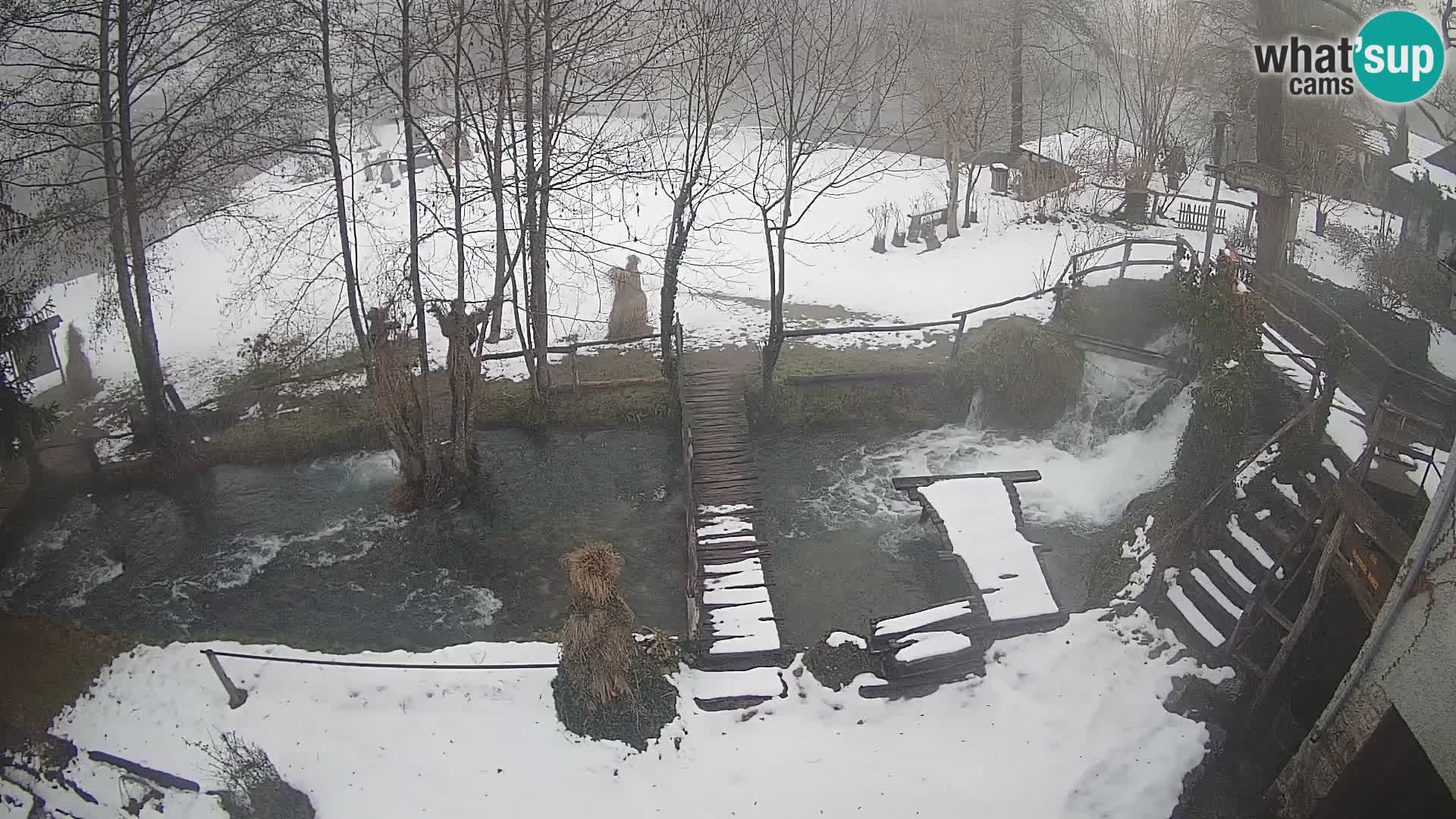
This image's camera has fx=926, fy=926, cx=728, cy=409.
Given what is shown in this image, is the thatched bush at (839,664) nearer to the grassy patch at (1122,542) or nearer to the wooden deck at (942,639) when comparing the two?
the wooden deck at (942,639)

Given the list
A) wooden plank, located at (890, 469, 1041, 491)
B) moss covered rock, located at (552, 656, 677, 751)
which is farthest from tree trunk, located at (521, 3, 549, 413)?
moss covered rock, located at (552, 656, 677, 751)

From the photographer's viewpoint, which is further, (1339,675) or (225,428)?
(225,428)

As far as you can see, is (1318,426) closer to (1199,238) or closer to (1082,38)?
(1199,238)

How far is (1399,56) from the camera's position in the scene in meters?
11.2

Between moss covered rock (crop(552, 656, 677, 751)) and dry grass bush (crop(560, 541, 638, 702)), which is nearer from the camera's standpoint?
dry grass bush (crop(560, 541, 638, 702))

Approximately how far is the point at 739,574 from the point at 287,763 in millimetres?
5457

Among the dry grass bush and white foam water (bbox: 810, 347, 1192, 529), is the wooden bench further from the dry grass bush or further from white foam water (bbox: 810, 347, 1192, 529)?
the dry grass bush

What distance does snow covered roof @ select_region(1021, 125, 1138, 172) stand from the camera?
26500mm

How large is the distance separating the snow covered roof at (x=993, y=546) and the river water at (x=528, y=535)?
59 cm

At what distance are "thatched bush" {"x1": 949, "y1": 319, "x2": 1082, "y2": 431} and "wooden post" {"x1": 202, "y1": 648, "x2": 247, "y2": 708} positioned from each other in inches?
472

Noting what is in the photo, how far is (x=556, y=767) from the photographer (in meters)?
9.02

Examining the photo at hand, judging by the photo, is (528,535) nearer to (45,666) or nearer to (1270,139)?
(45,666)

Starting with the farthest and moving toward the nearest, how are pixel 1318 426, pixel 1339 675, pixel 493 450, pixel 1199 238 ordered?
pixel 1199 238
pixel 493 450
pixel 1318 426
pixel 1339 675

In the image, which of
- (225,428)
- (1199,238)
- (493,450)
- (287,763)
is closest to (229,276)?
(225,428)
